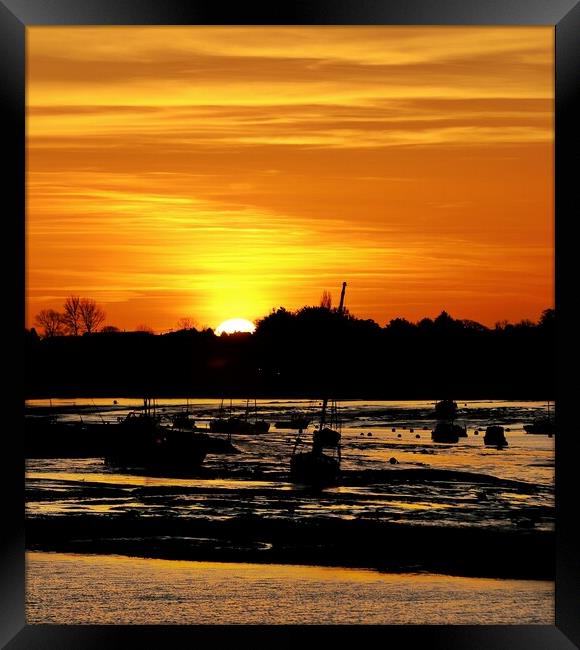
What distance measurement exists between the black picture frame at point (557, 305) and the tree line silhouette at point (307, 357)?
27.6 ft

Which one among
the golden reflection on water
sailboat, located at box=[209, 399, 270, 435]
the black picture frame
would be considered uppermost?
→ the black picture frame

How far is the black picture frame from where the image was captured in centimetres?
246

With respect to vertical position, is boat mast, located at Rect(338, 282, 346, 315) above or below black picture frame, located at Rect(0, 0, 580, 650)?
above

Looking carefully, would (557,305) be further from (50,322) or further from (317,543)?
(50,322)

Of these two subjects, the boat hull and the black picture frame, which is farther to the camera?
the boat hull

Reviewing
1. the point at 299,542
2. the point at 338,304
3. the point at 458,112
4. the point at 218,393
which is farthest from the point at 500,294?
the point at 218,393

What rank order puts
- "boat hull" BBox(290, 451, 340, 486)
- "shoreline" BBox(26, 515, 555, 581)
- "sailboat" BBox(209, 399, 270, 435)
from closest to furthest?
1. "shoreline" BBox(26, 515, 555, 581)
2. "boat hull" BBox(290, 451, 340, 486)
3. "sailboat" BBox(209, 399, 270, 435)

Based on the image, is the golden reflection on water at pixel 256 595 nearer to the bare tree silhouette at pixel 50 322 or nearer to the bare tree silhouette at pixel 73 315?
the bare tree silhouette at pixel 50 322

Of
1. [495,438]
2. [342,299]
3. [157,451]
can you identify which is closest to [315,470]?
[342,299]

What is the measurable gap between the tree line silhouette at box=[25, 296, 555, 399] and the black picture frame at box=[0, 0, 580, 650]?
842 cm

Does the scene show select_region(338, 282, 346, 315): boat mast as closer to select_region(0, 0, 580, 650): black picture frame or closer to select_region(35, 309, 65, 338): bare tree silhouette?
select_region(35, 309, 65, 338): bare tree silhouette

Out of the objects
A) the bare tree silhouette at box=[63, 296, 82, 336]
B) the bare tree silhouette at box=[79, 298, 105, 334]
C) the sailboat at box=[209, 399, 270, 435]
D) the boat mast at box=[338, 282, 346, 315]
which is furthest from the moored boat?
the bare tree silhouette at box=[63, 296, 82, 336]

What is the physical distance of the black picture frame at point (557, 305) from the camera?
8.08 feet
